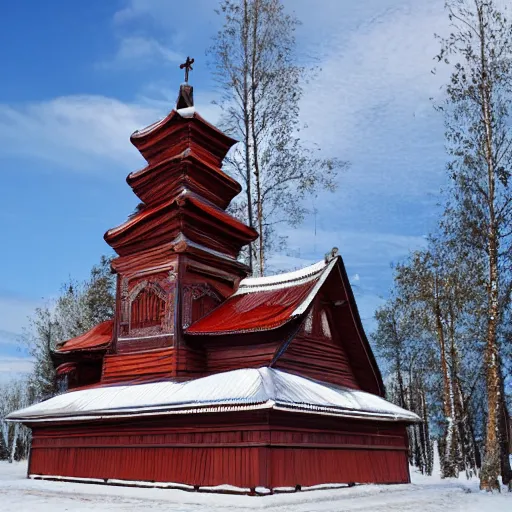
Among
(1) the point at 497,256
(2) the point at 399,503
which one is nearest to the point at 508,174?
(1) the point at 497,256

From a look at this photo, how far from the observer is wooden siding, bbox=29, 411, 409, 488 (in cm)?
1446

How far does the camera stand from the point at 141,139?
23.1 meters

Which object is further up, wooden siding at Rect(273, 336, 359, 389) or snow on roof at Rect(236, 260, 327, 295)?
snow on roof at Rect(236, 260, 327, 295)

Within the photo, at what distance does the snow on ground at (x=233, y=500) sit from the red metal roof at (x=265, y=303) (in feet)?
15.0

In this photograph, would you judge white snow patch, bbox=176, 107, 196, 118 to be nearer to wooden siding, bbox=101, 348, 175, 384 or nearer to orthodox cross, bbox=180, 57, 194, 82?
orthodox cross, bbox=180, 57, 194, 82

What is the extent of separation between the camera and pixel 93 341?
874 inches

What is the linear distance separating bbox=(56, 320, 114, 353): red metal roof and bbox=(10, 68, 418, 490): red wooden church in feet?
0.29

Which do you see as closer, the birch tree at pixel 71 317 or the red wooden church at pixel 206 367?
the red wooden church at pixel 206 367


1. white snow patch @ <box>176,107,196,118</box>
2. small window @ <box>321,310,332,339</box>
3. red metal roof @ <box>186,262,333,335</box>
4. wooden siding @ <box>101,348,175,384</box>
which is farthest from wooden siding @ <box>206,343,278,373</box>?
white snow patch @ <box>176,107,196,118</box>

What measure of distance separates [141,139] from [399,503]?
1574 centimetres

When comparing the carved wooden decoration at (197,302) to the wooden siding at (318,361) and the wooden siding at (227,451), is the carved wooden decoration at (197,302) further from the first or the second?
the wooden siding at (227,451)

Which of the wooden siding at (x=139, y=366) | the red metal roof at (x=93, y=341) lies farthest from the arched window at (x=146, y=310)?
the red metal roof at (x=93, y=341)

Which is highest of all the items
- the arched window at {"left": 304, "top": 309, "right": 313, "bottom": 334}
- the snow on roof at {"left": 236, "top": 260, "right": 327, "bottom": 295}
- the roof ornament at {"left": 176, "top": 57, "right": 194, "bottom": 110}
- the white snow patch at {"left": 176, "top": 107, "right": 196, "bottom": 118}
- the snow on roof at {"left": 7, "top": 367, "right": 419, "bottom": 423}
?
the roof ornament at {"left": 176, "top": 57, "right": 194, "bottom": 110}

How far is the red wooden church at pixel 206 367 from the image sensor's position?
15.0 metres
